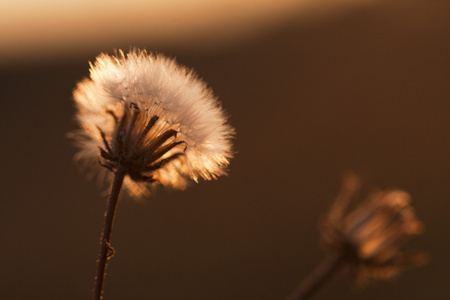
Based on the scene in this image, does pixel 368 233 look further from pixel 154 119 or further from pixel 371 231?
pixel 154 119

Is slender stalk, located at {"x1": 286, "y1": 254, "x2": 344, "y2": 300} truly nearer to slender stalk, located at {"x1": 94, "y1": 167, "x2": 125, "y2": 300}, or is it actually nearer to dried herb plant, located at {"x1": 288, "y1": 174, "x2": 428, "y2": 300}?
dried herb plant, located at {"x1": 288, "y1": 174, "x2": 428, "y2": 300}

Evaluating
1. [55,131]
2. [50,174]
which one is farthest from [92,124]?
[55,131]

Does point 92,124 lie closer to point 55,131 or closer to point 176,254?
point 176,254

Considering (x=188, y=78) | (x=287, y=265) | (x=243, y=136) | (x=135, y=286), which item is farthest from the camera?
(x=243, y=136)

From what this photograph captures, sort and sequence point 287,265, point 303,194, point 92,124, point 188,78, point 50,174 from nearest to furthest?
point 188,78, point 92,124, point 287,265, point 303,194, point 50,174

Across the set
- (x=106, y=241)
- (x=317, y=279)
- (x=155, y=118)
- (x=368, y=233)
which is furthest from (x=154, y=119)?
(x=368, y=233)

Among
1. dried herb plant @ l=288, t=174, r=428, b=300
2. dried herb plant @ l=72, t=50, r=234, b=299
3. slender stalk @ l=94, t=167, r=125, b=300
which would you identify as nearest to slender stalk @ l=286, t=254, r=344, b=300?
dried herb plant @ l=288, t=174, r=428, b=300
